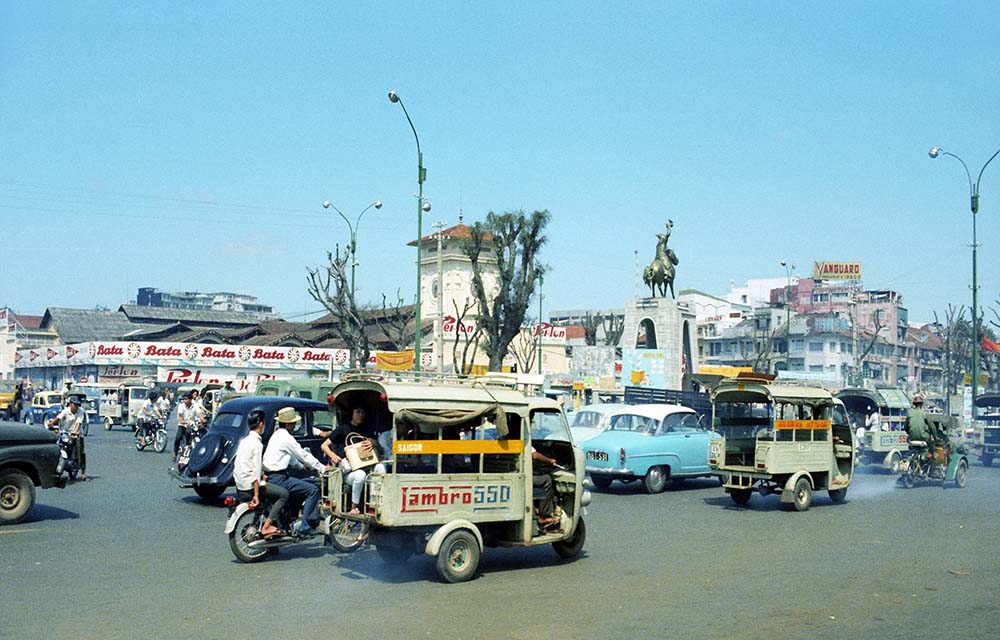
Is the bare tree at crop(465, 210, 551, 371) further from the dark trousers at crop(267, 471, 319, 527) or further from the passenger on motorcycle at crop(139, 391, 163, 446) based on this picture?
the dark trousers at crop(267, 471, 319, 527)

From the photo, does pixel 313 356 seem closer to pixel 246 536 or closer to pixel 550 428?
pixel 550 428

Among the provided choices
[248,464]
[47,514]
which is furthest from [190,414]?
[248,464]

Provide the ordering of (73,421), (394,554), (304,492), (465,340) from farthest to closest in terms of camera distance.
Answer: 1. (465,340)
2. (73,421)
3. (304,492)
4. (394,554)

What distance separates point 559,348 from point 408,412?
70164 mm

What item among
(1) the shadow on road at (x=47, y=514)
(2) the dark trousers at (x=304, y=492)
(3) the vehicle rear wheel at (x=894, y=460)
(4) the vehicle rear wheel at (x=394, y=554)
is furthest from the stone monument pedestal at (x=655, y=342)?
(2) the dark trousers at (x=304, y=492)

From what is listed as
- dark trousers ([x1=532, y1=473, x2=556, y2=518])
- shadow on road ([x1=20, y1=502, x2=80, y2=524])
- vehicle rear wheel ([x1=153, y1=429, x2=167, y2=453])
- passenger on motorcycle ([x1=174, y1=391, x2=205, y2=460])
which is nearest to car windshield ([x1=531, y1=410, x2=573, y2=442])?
dark trousers ([x1=532, y1=473, x2=556, y2=518])

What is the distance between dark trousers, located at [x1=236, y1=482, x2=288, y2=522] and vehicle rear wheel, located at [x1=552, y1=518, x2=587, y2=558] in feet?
10.2

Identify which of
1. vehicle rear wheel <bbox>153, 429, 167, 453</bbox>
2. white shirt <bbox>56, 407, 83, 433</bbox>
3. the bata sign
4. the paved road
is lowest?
vehicle rear wheel <bbox>153, 429, 167, 453</bbox>

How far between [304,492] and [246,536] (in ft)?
2.51

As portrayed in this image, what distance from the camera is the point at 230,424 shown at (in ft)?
51.2

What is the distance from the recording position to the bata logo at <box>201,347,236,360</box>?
56.9 m

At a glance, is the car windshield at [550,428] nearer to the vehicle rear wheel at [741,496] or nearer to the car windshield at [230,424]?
the car windshield at [230,424]

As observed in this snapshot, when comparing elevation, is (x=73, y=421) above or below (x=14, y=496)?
above

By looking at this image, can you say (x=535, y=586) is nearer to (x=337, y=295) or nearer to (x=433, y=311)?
(x=337, y=295)
